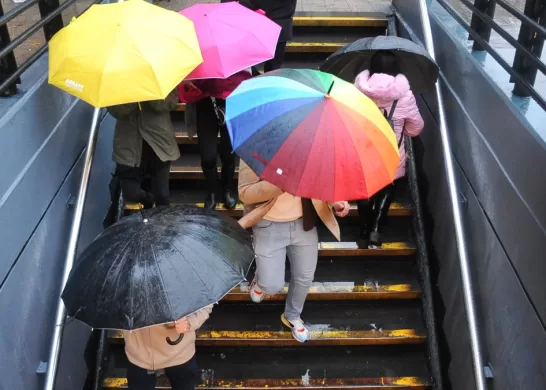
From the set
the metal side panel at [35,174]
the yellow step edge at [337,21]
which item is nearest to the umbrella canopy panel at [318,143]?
the metal side panel at [35,174]

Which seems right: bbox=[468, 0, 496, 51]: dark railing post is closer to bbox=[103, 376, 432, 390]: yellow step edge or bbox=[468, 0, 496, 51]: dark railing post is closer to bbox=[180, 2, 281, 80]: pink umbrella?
bbox=[180, 2, 281, 80]: pink umbrella

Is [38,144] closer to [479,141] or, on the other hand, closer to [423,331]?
[479,141]

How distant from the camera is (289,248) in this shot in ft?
11.3

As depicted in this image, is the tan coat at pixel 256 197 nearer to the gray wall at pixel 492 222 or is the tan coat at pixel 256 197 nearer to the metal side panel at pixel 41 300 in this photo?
the gray wall at pixel 492 222

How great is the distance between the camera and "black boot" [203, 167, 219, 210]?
4.27m

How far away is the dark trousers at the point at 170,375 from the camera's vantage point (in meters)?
3.03

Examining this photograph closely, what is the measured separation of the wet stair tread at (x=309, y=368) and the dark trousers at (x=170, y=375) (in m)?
0.72

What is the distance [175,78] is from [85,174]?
1064 mm

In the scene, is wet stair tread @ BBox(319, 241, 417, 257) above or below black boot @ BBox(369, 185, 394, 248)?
below

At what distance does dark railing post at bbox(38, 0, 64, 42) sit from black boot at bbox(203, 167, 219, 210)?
5.00 ft

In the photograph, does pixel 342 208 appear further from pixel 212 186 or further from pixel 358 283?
pixel 212 186

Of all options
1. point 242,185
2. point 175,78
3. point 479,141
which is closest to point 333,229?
point 242,185

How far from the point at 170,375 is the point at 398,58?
2.57 m

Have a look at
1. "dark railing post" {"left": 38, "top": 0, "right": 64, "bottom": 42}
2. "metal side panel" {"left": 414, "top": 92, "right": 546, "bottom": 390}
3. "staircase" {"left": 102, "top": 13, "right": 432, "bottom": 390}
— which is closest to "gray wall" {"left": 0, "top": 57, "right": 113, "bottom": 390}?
"dark railing post" {"left": 38, "top": 0, "right": 64, "bottom": 42}
